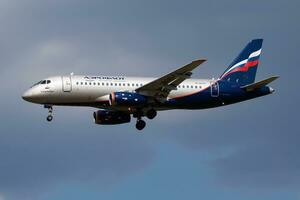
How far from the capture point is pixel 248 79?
94.6 meters

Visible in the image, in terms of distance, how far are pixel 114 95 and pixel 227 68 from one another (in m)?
14.1

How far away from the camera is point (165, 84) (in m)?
87.4

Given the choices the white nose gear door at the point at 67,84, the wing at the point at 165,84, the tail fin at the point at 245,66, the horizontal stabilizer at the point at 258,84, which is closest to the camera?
the wing at the point at 165,84

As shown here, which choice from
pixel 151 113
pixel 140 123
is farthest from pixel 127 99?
pixel 140 123

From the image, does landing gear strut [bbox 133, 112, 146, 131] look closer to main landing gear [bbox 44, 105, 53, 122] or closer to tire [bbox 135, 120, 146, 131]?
tire [bbox 135, 120, 146, 131]

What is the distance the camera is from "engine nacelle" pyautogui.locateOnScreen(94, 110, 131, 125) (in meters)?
93.8

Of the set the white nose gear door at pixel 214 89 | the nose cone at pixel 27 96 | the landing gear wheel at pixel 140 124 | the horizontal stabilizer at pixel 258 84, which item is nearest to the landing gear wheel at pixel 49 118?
the nose cone at pixel 27 96

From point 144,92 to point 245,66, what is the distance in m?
12.6

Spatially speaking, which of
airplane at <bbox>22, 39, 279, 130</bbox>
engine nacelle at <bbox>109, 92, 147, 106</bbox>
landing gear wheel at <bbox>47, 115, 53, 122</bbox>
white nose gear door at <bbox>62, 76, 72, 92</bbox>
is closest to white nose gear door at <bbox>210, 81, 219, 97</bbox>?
airplane at <bbox>22, 39, 279, 130</bbox>

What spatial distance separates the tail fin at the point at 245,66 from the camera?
308 ft

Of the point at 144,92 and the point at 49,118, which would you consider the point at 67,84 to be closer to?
the point at 49,118

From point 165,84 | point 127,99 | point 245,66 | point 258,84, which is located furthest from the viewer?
point 245,66

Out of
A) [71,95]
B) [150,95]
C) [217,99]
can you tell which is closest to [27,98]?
[71,95]

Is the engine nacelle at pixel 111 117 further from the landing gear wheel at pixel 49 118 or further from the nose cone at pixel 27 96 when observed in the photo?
the nose cone at pixel 27 96
